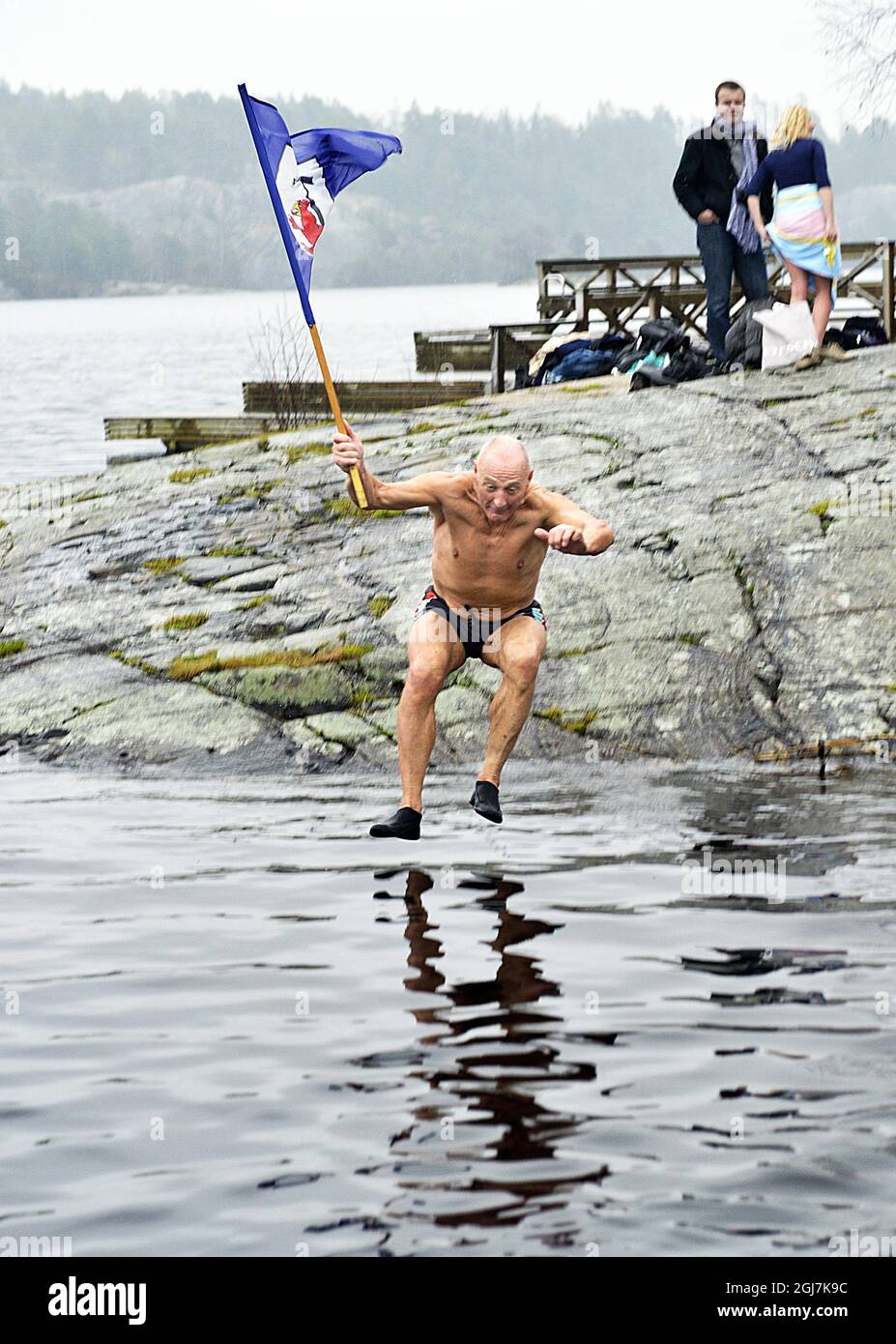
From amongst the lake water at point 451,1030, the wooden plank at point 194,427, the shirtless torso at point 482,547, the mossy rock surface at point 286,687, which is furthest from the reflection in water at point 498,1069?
the wooden plank at point 194,427

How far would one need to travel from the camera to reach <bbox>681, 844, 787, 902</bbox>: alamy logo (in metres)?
7.68

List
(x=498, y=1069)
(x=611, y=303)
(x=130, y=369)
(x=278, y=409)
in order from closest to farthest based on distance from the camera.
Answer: (x=498, y=1069) → (x=278, y=409) → (x=611, y=303) → (x=130, y=369)

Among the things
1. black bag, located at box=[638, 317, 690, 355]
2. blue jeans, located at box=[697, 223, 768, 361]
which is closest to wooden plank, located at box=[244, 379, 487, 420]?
black bag, located at box=[638, 317, 690, 355]

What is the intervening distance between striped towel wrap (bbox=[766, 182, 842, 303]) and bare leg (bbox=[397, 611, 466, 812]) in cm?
657

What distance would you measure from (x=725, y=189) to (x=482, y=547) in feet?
23.2

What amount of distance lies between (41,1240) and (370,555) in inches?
321

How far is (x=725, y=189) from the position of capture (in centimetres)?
1451

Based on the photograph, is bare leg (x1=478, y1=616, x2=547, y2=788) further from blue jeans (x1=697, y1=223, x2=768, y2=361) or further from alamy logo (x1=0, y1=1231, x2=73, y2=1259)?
blue jeans (x1=697, y1=223, x2=768, y2=361)

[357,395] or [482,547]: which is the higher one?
[357,395]

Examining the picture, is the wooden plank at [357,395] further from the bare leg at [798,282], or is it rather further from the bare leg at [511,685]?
the bare leg at [511,685]

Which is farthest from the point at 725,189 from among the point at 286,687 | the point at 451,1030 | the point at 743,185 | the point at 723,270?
the point at 451,1030

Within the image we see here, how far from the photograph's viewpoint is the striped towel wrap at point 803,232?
1377 cm
